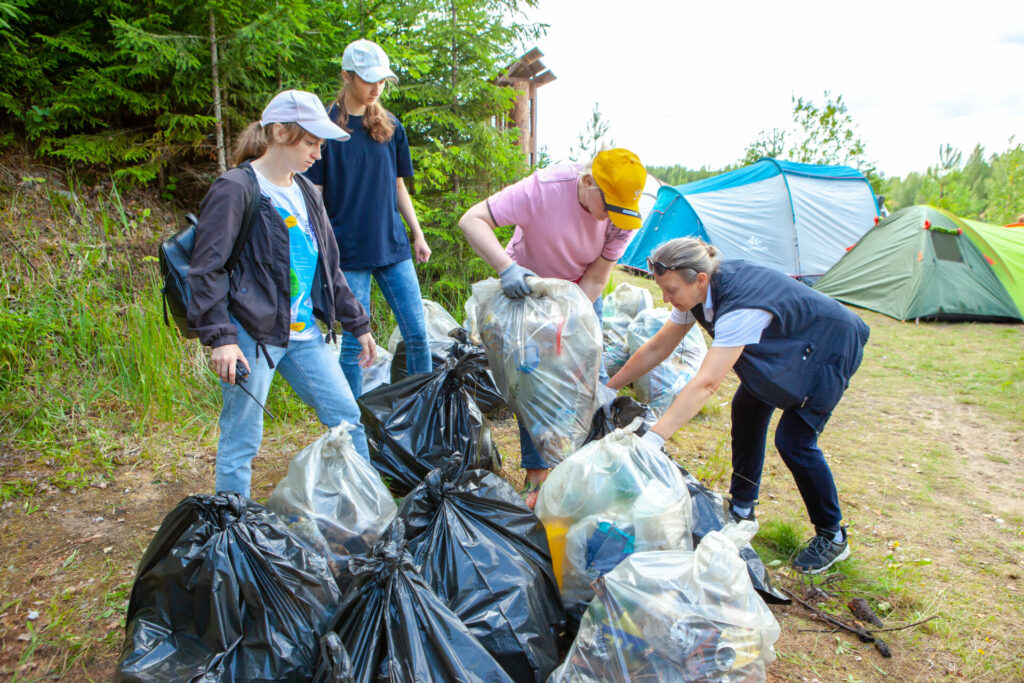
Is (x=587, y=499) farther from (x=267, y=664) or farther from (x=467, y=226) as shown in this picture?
(x=467, y=226)

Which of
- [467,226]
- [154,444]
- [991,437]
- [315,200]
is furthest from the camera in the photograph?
[991,437]

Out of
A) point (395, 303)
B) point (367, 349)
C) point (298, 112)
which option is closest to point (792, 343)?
point (367, 349)

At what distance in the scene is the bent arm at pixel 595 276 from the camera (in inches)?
100

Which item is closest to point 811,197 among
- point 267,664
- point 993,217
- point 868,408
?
point 868,408

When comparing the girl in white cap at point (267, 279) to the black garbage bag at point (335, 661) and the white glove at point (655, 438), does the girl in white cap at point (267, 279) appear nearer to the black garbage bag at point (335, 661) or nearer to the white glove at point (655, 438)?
the black garbage bag at point (335, 661)

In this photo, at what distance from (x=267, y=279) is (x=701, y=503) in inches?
63.9

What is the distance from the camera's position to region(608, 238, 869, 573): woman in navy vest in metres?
2.07

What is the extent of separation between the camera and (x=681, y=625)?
4.64ft

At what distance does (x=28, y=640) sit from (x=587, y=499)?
175 centimetres

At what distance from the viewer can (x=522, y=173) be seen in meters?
5.18

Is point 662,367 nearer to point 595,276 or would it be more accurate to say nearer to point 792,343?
point 595,276

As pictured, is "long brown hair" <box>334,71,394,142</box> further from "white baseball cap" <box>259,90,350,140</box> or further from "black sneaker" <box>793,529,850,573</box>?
"black sneaker" <box>793,529,850,573</box>

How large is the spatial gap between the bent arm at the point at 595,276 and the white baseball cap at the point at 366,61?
3.75 ft

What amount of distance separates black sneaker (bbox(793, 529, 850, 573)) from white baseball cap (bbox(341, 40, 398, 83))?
254 centimetres
